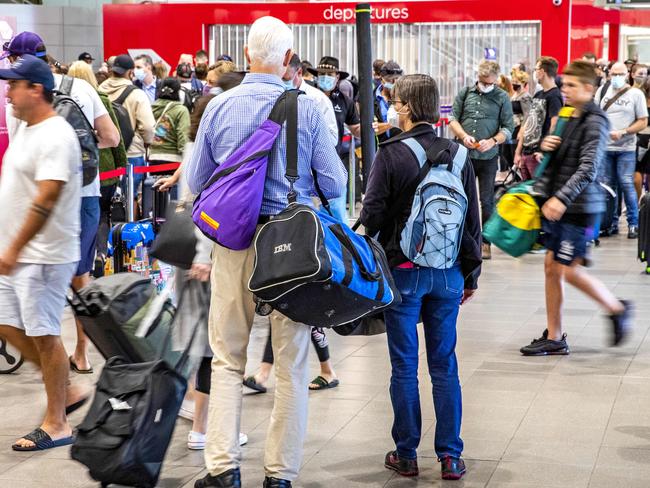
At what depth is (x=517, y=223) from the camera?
6.45 metres

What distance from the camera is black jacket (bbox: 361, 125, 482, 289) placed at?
182 inches

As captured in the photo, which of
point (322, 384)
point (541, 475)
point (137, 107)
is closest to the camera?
point (541, 475)

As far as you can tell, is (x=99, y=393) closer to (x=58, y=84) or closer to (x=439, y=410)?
(x=439, y=410)

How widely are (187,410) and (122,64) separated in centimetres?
504

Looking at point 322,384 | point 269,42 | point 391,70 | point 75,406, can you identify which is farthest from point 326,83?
point 269,42

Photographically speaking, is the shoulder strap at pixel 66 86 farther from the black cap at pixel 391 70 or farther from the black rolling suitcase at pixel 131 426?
the black cap at pixel 391 70

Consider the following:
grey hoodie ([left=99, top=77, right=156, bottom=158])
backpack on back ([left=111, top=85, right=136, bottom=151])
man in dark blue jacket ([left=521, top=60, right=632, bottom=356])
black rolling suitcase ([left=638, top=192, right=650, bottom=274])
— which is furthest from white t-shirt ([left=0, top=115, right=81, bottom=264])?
grey hoodie ([left=99, top=77, right=156, bottom=158])

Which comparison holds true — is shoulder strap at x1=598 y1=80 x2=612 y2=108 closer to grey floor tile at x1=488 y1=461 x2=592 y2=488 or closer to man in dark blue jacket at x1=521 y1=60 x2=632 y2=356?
man in dark blue jacket at x1=521 y1=60 x2=632 y2=356

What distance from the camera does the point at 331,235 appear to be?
13.6ft

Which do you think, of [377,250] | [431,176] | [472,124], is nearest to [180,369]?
[377,250]

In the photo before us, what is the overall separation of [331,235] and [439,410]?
106 centimetres

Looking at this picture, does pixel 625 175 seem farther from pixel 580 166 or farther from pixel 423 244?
pixel 423 244

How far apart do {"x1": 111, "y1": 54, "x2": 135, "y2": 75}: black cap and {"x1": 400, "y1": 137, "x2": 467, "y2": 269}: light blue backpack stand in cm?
570

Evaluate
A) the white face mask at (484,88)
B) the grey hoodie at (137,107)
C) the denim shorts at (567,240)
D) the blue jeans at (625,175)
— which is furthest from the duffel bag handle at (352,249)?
the blue jeans at (625,175)
